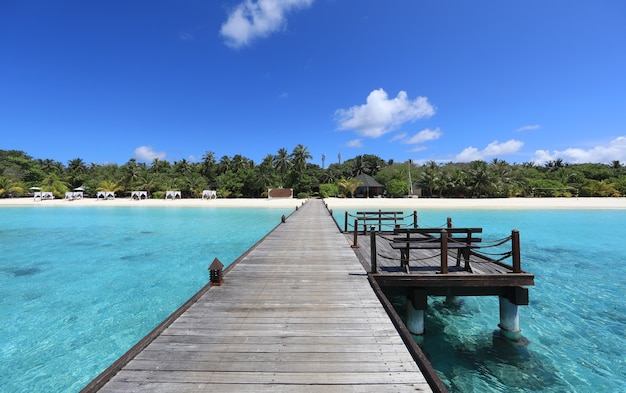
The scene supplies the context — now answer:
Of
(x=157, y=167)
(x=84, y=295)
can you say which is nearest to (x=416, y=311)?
(x=84, y=295)

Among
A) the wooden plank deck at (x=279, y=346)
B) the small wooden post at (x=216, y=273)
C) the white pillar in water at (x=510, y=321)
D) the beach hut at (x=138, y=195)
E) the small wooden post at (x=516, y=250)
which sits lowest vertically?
the white pillar in water at (x=510, y=321)

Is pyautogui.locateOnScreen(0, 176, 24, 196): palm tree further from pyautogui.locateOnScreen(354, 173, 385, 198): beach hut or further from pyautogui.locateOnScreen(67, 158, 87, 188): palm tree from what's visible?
pyautogui.locateOnScreen(354, 173, 385, 198): beach hut

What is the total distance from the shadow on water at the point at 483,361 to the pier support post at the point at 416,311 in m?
0.20

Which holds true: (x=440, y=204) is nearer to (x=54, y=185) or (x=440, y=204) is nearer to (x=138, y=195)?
(x=138, y=195)

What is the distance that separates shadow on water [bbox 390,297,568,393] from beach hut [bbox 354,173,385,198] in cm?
5228

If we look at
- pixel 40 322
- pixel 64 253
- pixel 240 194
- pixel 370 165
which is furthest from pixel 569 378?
pixel 370 165

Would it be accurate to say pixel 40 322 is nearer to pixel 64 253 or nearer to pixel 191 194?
pixel 64 253

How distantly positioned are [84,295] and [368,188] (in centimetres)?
5373

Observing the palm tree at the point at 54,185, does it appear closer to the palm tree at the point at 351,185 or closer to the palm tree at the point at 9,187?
the palm tree at the point at 9,187

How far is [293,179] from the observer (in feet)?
205

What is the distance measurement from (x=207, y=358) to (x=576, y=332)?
8111 mm

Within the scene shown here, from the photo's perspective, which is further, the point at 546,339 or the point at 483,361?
the point at 546,339

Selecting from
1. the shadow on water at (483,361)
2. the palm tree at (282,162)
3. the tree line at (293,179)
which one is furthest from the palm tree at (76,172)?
the shadow on water at (483,361)

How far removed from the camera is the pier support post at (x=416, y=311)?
6.04 meters
